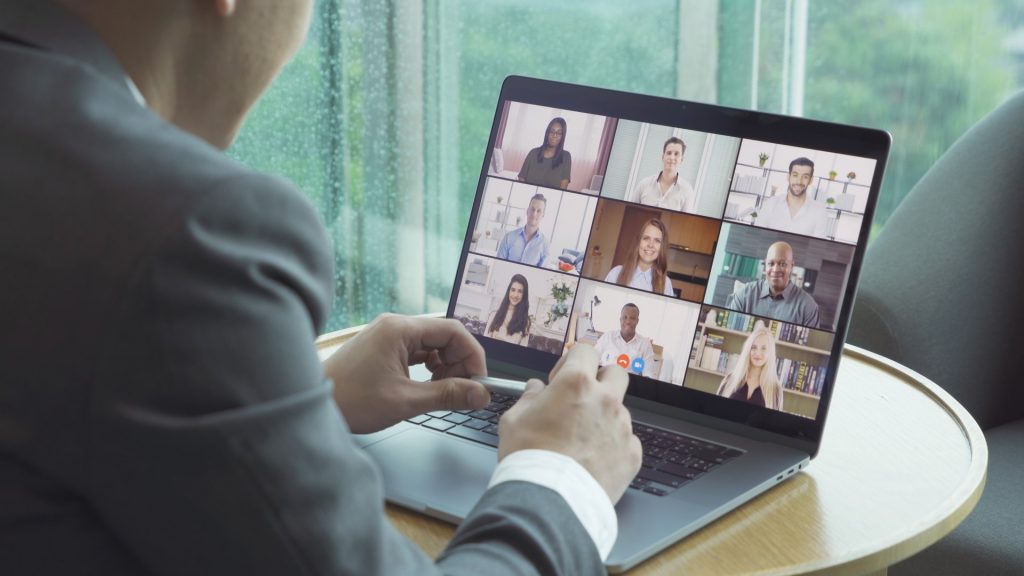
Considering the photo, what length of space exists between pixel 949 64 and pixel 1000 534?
1.37 m

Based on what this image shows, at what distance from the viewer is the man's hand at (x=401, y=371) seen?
928 millimetres

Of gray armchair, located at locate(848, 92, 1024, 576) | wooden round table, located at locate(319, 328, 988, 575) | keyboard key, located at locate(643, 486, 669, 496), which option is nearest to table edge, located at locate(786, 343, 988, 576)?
wooden round table, located at locate(319, 328, 988, 575)

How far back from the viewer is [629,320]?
1071 mm

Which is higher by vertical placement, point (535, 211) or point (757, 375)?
point (535, 211)

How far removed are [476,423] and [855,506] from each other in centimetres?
36

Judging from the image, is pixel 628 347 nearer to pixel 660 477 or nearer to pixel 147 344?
pixel 660 477

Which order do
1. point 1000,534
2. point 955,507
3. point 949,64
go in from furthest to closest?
point 949,64, point 1000,534, point 955,507

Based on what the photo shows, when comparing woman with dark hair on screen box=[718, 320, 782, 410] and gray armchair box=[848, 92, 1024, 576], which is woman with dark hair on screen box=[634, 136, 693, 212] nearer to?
woman with dark hair on screen box=[718, 320, 782, 410]

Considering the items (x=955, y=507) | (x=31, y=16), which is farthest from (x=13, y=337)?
(x=955, y=507)

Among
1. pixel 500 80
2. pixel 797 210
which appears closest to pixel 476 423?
pixel 797 210

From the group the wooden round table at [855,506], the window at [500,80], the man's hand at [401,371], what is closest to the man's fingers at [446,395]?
the man's hand at [401,371]

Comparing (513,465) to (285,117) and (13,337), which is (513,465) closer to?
(13,337)

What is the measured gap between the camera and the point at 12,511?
529 millimetres

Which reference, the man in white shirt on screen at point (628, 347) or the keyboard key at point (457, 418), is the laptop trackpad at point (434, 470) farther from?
the man in white shirt on screen at point (628, 347)
